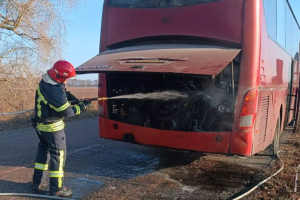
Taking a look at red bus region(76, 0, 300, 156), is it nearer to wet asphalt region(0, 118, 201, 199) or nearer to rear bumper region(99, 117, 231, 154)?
rear bumper region(99, 117, 231, 154)

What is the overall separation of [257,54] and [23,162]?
16.4 feet

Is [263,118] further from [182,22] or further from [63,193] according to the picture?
[63,193]

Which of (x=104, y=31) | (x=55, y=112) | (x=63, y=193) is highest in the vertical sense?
(x=104, y=31)

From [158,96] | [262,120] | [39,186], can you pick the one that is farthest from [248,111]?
[39,186]

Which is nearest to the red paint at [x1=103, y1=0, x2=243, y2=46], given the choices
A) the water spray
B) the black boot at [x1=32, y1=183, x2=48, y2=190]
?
the water spray

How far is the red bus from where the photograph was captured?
4.62 m

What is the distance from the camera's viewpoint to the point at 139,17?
5676 millimetres

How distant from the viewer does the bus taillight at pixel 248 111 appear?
4.60 meters

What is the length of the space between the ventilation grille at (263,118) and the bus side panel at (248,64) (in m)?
0.50

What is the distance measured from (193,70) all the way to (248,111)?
3.75 ft

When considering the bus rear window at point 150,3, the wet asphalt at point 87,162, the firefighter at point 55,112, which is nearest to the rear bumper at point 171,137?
the wet asphalt at point 87,162

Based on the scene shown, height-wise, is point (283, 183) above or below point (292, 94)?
below

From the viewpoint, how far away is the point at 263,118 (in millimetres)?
5191

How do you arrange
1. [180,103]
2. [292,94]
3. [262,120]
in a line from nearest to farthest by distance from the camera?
[262,120] < [180,103] < [292,94]
